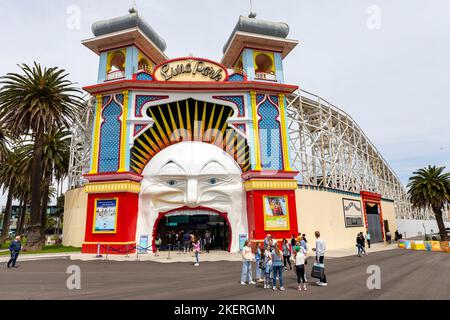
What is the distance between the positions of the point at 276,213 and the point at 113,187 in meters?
12.5

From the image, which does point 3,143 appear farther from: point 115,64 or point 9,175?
point 115,64

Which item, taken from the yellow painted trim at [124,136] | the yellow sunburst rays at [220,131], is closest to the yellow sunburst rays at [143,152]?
the yellow painted trim at [124,136]

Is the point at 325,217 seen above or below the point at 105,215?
below

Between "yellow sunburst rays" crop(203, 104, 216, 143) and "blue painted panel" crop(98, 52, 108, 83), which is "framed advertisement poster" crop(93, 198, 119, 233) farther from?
"blue painted panel" crop(98, 52, 108, 83)

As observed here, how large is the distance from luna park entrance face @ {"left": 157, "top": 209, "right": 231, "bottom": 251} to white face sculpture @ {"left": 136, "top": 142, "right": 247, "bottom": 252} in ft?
8.88

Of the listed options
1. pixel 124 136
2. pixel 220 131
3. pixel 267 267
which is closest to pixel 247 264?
pixel 267 267

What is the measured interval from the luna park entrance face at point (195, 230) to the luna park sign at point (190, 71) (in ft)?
38.4

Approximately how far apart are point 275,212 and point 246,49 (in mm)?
14963

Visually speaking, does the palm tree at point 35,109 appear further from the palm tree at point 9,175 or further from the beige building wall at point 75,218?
the palm tree at point 9,175

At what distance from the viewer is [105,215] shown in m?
21.0
